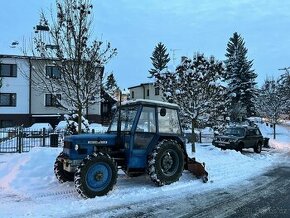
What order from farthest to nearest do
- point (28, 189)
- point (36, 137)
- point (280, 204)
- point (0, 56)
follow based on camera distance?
point (0, 56)
point (36, 137)
point (28, 189)
point (280, 204)

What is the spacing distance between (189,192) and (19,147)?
1216 cm

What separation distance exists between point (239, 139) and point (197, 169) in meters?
12.6

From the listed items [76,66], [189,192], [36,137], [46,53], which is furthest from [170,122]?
[36,137]

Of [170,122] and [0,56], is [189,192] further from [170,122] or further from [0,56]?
[0,56]

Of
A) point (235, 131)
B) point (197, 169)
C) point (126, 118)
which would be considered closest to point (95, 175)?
point (126, 118)

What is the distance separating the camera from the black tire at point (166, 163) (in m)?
10.5

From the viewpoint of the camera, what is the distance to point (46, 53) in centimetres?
1720

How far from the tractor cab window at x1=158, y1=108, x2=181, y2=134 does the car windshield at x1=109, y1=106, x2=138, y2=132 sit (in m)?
0.78

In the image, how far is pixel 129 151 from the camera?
1032 cm

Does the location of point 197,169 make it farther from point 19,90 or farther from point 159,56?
point 159,56

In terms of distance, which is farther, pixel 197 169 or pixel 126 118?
pixel 197 169

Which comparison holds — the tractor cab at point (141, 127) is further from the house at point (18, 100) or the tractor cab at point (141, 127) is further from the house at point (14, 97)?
the house at point (14, 97)

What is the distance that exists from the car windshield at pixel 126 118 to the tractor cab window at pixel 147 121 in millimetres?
212

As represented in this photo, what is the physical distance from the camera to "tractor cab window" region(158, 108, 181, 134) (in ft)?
36.4
